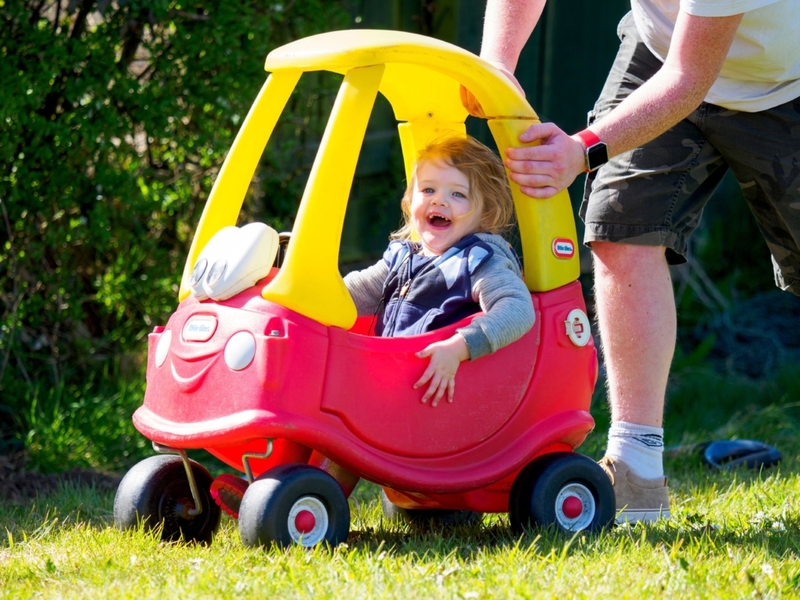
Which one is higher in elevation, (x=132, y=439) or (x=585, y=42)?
(x=585, y=42)

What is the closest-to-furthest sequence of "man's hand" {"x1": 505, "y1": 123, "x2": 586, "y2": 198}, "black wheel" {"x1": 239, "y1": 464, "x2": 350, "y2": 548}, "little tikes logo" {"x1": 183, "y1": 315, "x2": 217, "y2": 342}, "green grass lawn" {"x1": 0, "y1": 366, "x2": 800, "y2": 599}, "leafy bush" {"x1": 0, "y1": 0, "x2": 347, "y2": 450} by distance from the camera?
"green grass lawn" {"x1": 0, "y1": 366, "x2": 800, "y2": 599} < "black wheel" {"x1": 239, "y1": 464, "x2": 350, "y2": 548} < "little tikes logo" {"x1": 183, "y1": 315, "x2": 217, "y2": 342} < "man's hand" {"x1": 505, "y1": 123, "x2": 586, "y2": 198} < "leafy bush" {"x1": 0, "y1": 0, "x2": 347, "y2": 450}

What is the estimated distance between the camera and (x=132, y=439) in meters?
3.76

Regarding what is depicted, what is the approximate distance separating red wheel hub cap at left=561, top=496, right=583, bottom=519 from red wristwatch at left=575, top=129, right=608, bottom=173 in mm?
785

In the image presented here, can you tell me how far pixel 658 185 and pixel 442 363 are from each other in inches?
33.7

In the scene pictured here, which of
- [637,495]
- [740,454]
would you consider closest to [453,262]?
[637,495]

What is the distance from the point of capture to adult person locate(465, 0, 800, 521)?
281 centimetres

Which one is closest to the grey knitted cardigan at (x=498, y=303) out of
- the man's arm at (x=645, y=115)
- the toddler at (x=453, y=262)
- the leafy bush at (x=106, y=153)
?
the toddler at (x=453, y=262)

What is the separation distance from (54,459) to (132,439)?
0.27 m

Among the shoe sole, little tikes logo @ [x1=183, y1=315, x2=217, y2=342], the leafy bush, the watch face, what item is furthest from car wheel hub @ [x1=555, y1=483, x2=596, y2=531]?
the leafy bush

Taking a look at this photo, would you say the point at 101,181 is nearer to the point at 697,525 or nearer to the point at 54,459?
the point at 54,459

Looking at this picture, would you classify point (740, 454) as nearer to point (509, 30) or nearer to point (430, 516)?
point (430, 516)

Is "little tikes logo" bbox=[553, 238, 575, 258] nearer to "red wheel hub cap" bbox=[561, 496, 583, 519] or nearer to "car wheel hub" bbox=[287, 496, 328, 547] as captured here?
"red wheel hub cap" bbox=[561, 496, 583, 519]

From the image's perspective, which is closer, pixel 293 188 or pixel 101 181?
pixel 101 181

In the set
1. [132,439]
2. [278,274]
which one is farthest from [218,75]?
[278,274]
